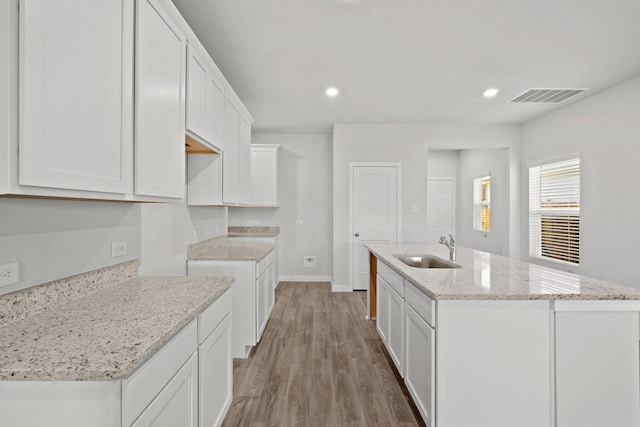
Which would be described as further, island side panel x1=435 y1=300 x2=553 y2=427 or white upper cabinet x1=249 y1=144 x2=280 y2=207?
white upper cabinet x1=249 y1=144 x2=280 y2=207

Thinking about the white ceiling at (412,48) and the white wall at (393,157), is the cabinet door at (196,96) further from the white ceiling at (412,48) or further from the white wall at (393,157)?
the white wall at (393,157)

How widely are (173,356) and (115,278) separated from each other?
0.84 m

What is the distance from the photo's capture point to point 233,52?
115 inches

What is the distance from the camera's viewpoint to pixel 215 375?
167 cm

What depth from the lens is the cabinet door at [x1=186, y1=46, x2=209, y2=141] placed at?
6.63 feet

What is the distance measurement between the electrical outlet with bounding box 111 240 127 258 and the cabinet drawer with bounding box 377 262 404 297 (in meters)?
1.80

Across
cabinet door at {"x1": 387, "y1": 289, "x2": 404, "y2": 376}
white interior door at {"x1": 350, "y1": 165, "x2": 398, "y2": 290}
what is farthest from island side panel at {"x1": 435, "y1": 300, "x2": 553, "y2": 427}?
white interior door at {"x1": 350, "y1": 165, "x2": 398, "y2": 290}

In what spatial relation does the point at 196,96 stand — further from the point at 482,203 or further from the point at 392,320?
the point at 482,203

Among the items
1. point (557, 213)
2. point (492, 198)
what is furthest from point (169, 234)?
point (492, 198)

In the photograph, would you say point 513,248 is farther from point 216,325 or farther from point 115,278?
point 115,278

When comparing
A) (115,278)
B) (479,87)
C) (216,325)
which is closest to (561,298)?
(216,325)

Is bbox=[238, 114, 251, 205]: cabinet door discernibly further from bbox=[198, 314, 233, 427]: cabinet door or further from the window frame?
the window frame

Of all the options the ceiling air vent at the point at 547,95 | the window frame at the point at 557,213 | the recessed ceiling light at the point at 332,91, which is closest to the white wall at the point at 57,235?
the recessed ceiling light at the point at 332,91

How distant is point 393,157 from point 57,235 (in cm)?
466
